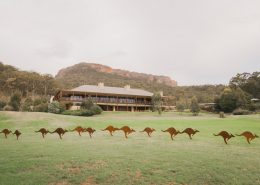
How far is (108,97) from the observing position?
6344 centimetres

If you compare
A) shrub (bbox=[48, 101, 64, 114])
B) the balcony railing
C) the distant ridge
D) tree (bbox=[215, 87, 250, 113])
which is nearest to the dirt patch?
shrub (bbox=[48, 101, 64, 114])

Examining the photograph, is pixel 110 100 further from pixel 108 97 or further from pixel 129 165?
pixel 129 165

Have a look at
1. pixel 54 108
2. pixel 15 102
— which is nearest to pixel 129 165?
pixel 54 108

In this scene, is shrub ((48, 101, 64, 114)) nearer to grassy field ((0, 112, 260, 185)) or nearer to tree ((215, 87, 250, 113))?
tree ((215, 87, 250, 113))

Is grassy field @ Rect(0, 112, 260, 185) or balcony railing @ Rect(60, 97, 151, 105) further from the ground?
balcony railing @ Rect(60, 97, 151, 105)

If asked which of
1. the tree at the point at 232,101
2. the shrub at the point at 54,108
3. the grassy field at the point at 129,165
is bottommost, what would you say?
the grassy field at the point at 129,165

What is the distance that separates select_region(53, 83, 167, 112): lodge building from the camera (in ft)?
190

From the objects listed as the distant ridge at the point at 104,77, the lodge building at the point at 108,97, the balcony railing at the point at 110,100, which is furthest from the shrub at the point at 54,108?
the distant ridge at the point at 104,77

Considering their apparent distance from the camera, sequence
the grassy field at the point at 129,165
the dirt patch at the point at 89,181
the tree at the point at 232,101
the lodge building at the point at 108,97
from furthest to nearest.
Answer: the lodge building at the point at 108,97 < the tree at the point at 232,101 < the grassy field at the point at 129,165 < the dirt patch at the point at 89,181

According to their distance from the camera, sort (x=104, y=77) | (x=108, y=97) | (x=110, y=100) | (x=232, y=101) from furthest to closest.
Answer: (x=104, y=77) → (x=108, y=97) → (x=110, y=100) → (x=232, y=101)

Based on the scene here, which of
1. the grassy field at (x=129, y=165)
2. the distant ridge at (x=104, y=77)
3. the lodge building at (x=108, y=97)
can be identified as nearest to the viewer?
the grassy field at (x=129, y=165)

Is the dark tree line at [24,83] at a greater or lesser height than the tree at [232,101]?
greater

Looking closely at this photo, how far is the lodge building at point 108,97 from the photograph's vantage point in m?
58.0

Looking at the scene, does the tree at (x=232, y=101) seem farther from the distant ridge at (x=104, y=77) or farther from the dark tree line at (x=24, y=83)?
the dark tree line at (x=24, y=83)
